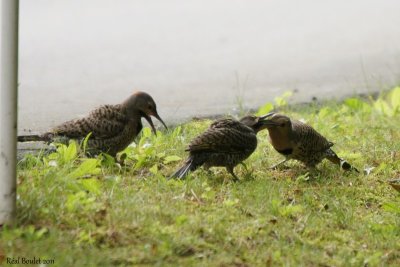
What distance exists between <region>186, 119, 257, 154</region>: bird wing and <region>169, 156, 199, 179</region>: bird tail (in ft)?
0.30

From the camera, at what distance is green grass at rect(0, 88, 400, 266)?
4.77m

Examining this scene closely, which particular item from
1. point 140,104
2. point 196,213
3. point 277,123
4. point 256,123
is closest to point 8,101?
point 196,213

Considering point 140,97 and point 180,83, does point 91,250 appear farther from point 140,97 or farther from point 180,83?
point 180,83

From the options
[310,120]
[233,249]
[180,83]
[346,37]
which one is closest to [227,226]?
[233,249]

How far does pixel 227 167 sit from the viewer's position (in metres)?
6.77

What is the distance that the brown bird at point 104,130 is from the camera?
6.96 m

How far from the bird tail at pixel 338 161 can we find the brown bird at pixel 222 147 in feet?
2.39

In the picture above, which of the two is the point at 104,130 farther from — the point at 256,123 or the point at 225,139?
the point at 256,123

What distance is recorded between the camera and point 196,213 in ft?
17.9

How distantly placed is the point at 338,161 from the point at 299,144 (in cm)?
40

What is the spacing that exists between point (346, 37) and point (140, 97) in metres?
7.43

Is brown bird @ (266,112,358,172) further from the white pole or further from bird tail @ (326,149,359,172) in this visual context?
the white pole

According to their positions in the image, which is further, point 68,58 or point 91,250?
point 68,58

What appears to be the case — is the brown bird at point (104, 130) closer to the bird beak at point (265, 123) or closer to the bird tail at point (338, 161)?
the bird beak at point (265, 123)
